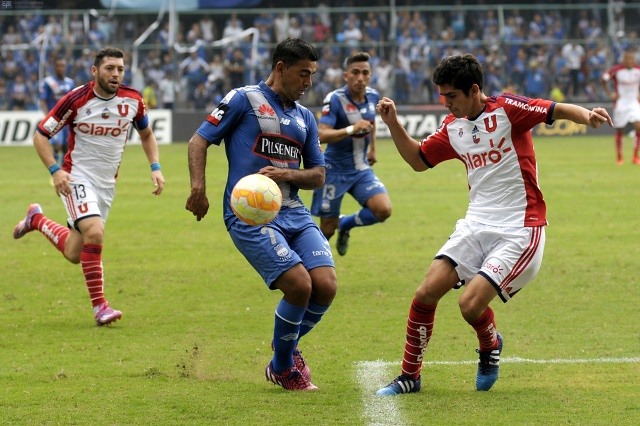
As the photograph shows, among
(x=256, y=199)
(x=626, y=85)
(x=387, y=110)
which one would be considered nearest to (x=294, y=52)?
(x=387, y=110)

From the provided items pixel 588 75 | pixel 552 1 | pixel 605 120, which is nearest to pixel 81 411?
pixel 605 120

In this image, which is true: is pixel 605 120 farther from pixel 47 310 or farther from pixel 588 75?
pixel 588 75

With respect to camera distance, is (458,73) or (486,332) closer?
(458,73)

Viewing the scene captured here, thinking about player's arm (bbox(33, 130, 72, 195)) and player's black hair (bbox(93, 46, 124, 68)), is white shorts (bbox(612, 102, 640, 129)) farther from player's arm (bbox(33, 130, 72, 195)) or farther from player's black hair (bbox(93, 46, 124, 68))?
player's arm (bbox(33, 130, 72, 195))

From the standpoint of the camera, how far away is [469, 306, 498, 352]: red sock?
7.23 metres

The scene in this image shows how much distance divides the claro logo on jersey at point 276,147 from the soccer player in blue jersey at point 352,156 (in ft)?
15.1

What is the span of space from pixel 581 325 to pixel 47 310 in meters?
4.92

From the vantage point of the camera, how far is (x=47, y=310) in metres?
10.7

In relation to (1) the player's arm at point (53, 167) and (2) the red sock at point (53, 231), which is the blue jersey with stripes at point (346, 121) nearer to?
(2) the red sock at point (53, 231)

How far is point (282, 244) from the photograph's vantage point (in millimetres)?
7301

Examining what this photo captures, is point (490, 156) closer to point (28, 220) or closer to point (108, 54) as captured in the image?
point (108, 54)

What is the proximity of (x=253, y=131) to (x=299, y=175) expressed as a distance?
1.38 ft

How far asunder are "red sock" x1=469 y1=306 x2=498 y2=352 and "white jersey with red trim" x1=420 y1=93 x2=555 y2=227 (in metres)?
0.61

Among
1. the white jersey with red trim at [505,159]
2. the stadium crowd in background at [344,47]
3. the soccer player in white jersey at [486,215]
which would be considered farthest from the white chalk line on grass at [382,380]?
the stadium crowd in background at [344,47]
